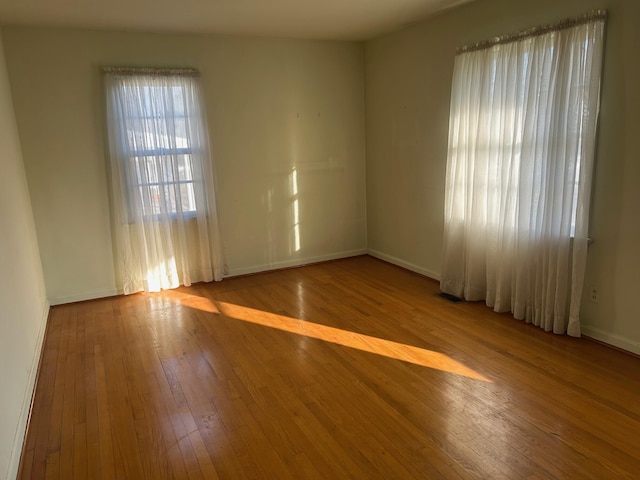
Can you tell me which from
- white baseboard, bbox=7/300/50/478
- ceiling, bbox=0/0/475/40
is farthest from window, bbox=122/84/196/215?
white baseboard, bbox=7/300/50/478

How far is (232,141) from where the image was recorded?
4.91m

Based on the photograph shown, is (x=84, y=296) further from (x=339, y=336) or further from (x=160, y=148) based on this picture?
(x=339, y=336)

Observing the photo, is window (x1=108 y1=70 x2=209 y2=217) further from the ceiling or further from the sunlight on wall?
the sunlight on wall

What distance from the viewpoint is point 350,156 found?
561 centimetres

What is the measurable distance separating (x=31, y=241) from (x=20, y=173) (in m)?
0.58

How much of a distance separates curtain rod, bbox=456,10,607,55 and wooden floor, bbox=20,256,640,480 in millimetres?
2163

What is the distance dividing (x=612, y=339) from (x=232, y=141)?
12.8 ft

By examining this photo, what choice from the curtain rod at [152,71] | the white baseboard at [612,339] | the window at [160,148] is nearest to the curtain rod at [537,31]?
the white baseboard at [612,339]

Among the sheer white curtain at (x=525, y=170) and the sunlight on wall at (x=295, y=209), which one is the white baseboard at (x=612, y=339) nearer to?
the sheer white curtain at (x=525, y=170)

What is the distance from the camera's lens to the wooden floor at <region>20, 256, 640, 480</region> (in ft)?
6.97

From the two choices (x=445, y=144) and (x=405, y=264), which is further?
(x=405, y=264)

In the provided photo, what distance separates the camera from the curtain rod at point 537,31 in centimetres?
288

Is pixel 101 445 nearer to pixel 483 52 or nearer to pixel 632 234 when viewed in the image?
pixel 632 234

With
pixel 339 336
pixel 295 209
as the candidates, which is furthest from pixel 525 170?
pixel 295 209
